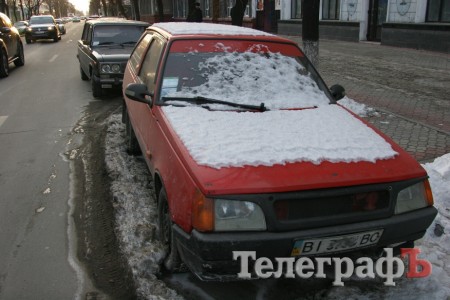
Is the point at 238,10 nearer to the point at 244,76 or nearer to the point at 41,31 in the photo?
the point at 244,76

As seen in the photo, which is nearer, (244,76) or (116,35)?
(244,76)

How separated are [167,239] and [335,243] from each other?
126 cm

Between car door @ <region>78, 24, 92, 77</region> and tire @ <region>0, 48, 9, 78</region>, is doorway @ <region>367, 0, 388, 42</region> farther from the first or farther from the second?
tire @ <region>0, 48, 9, 78</region>

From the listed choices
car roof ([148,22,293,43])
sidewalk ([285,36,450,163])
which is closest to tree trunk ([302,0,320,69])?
sidewalk ([285,36,450,163])

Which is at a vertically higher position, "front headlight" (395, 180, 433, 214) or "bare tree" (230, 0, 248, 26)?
"bare tree" (230, 0, 248, 26)

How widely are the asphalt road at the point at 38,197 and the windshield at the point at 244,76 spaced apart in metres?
1.62

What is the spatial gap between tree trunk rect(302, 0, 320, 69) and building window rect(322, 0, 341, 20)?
517 inches

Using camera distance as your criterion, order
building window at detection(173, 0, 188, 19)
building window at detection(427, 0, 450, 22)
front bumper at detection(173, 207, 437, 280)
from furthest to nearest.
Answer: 1. building window at detection(173, 0, 188, 19)
2. building window at detection(427, 0, 450, 22)
3. front bumper at detection(173, 207, 437, 280)

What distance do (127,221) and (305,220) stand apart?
1882 millimetres

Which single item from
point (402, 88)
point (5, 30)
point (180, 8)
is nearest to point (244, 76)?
point (402, 88)

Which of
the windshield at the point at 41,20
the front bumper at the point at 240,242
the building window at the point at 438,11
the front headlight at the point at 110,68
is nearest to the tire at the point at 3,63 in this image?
the front headlight at the point at 110,68

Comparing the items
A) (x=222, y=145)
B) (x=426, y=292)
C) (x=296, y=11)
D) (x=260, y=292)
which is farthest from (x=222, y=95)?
(x=296, y=11)

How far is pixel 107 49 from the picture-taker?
9.55m

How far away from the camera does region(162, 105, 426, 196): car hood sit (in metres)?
2.62
